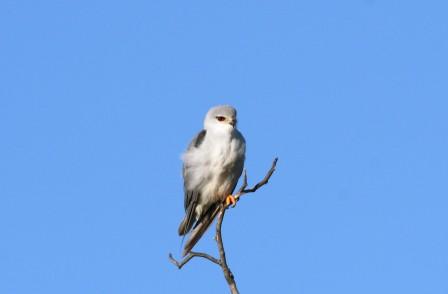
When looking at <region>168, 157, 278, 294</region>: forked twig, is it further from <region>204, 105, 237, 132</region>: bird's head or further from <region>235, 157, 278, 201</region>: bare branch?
<region>204, 105, 237, 132</region>: bird's head

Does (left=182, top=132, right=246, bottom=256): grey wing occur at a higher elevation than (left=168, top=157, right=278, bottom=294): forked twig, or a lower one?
higher

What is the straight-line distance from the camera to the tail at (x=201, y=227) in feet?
24.7

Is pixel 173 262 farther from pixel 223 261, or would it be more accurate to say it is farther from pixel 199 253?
pixel 223 261

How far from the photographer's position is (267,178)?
17.3 feet

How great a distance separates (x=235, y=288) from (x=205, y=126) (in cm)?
408

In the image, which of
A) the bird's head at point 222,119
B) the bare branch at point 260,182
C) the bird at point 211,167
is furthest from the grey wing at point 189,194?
the bare branch at point 260,182

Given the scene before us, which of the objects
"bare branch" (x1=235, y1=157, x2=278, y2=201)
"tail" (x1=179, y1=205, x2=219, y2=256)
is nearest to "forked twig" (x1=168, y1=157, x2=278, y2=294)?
"bare branch" (x1=235, y1=157, x2=278, y2=201)

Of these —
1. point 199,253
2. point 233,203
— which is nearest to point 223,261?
point 199,253

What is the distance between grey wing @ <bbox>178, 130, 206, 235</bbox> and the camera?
8023 millimetres

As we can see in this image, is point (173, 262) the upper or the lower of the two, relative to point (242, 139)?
lower

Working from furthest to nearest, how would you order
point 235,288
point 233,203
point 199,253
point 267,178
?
point 233,203 → point 267,178 → point 199,253 → point 235,288

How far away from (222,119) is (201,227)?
1.06 metres

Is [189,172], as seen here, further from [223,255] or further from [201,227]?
[223,255]

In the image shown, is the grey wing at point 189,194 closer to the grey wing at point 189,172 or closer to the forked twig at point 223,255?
the grey wing at point 189,172
